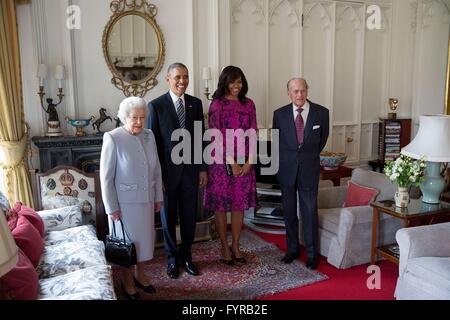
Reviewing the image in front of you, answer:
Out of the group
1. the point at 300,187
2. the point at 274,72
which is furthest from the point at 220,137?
the point at 274,72

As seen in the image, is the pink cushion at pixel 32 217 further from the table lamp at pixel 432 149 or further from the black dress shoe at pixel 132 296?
the table lamp at pixel 432 149

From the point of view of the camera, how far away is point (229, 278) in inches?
126

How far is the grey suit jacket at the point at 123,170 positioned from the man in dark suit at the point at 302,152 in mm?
1162

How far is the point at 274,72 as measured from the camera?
4.92 meters

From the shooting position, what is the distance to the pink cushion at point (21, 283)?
1.87 m

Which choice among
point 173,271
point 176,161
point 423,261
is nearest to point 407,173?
point 423,261

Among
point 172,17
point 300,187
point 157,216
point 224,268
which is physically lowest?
point 224,268

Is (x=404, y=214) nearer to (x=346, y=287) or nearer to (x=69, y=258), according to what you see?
(x=346, y=287)

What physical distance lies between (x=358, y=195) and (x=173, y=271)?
1.66 meters

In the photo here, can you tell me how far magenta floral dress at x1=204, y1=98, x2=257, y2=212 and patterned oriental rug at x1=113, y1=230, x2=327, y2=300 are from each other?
50cm

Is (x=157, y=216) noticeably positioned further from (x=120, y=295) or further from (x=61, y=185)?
(x=120, y=295)

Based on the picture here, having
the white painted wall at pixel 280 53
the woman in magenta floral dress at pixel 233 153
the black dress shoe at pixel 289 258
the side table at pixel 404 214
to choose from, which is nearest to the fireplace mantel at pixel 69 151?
the white painted wall at pixel 280 53

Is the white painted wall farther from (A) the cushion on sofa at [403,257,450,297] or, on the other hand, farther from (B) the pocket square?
(A) the cushion on sofa at [403,257,450,297]
